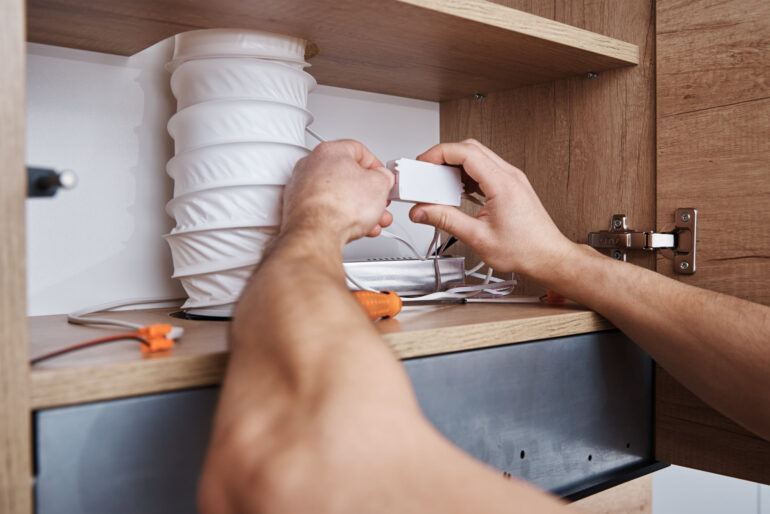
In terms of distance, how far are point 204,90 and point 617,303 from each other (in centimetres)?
48

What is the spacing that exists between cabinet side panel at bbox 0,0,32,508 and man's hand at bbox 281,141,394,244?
0.68ft

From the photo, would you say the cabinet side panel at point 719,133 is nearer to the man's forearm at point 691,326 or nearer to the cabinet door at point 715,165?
the cabinet door at point 715,165

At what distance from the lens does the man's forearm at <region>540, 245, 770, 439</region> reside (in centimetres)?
65

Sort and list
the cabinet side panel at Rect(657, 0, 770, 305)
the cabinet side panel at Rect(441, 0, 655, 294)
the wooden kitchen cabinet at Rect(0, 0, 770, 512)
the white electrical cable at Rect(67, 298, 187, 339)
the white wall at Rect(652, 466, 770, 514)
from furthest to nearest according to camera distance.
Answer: the white wall at Rect(652, 466, 770, 514) < the cabinet side panel at Rect(441, 0, 655, 294) < the cabinet side panel at Rect(657, 0, 770, 305) < the wooden kitchen cabinet at Rect(0, 0, 770, 512) < the white electrical cable at Rect(67, 298, 187, 339)

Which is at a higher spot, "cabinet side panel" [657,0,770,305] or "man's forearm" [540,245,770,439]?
"cabinet side panel" [657,0,770,305]

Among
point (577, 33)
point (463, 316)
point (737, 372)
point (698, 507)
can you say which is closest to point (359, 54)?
point (577, 33)

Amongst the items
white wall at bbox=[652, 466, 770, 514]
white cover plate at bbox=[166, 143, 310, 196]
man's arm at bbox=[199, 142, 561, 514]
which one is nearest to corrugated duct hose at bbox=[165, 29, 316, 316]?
white cover plate at bbox=[166, 143, 310, 196]

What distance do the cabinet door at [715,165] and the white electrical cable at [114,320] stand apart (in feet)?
2.03

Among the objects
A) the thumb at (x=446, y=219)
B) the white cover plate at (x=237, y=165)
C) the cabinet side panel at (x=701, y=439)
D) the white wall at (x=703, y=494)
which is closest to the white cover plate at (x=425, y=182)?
the thumb at (x=446, y=219)

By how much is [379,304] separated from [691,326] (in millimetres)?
329

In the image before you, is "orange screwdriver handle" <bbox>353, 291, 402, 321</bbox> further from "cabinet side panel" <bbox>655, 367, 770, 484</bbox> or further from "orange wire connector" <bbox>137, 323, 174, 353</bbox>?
"cabinet side panel" <bbox>655, 367, 770, 484</bbox>

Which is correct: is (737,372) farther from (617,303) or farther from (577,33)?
(577,33)

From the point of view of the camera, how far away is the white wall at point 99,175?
72 cm

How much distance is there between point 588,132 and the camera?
0.91 meters
